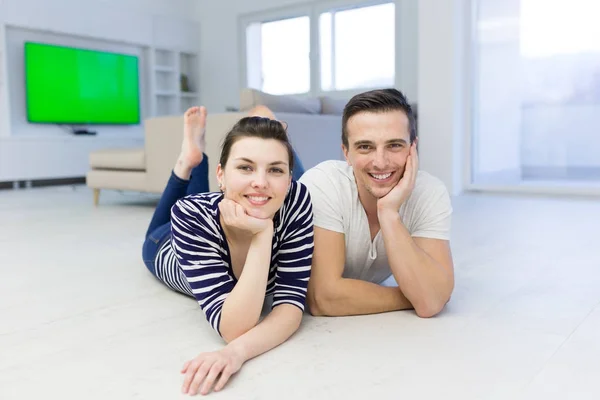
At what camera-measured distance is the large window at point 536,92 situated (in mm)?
4387

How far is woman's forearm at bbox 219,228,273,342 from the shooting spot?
1.23 m

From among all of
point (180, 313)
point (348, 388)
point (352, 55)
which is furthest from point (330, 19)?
point (348, 388)

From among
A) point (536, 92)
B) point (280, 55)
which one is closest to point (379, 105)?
point (536, 92)

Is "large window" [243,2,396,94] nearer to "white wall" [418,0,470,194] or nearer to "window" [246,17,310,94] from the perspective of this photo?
"window" [246,17,310,94]

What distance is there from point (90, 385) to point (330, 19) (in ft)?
21.9

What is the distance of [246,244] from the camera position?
1.39 m

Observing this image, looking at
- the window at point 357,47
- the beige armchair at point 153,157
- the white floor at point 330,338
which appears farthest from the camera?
the window at point 357,47

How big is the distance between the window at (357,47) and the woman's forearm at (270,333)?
18.9 ft

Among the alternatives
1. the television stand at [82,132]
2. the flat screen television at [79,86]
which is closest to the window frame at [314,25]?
the flat screen television at [79,86]

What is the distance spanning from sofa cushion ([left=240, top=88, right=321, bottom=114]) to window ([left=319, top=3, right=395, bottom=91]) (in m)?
2.86

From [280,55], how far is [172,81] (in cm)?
154

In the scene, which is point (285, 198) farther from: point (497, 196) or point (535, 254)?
point (497, 196)

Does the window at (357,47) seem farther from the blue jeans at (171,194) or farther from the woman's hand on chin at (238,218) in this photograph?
the woman's hand on chin at (238,218)

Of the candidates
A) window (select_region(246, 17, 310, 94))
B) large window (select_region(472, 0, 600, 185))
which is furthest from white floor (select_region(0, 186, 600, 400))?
window (select_region(246, 17, 310, 94))
